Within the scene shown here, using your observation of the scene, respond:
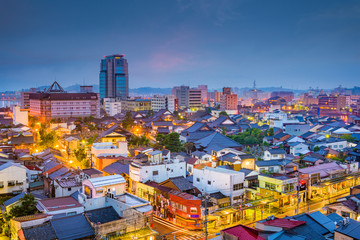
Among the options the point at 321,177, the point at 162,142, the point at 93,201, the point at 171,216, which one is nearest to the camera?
the point at 93,201

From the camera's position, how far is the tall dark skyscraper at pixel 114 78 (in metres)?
89.8

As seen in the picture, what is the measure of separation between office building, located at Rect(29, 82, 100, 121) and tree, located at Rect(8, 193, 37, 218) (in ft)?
134

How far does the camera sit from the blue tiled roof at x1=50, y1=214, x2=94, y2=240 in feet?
34.0

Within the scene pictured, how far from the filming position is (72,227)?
1073cm

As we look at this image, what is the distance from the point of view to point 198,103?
253ft

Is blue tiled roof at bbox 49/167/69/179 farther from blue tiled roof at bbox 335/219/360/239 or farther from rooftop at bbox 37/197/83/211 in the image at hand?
blue tiled roof at bbox 335/219/360/239

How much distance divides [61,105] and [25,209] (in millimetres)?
42277

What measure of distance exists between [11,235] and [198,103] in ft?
220

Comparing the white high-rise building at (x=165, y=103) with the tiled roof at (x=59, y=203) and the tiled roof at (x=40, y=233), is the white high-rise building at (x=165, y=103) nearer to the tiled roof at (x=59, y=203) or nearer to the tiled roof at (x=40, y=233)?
the tiled roof at (x=59, y=203)

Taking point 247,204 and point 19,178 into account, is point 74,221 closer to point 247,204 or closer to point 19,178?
point 19,178

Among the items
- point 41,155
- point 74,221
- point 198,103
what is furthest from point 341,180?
point 198,103

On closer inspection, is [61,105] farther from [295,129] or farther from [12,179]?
[12,179]

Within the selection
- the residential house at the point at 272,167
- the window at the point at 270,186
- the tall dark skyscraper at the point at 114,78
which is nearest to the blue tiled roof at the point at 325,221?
the window at the point at 270,186

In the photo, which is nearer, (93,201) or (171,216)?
(93,201)
